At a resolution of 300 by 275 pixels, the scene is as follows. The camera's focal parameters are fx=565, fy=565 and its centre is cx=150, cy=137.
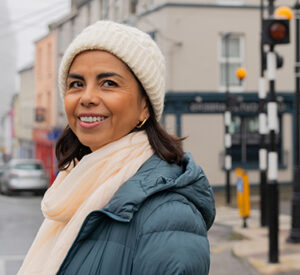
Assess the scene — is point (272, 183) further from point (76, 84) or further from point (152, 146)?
point (76, 84)

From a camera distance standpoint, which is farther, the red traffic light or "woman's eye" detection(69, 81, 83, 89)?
the red traffic light

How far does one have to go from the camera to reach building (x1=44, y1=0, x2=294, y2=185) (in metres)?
20.8

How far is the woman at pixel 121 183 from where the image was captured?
5.31 feet

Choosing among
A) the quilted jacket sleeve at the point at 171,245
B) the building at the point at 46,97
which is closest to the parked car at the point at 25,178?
the building at the point at 46,97

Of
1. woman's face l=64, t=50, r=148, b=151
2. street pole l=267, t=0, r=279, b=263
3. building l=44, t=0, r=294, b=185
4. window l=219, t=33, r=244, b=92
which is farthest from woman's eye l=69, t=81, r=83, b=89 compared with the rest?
window l=219, t=33, r=244, b=92

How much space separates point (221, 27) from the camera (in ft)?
69.9

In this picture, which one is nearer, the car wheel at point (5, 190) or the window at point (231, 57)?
the window at point (231, 57)

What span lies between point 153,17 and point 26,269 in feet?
65.6

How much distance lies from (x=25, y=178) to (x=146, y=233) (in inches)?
784

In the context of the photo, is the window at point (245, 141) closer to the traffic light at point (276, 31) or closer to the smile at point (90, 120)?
the traffic light at point (276, 31)

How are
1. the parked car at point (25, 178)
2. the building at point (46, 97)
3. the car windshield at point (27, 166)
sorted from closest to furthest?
the parked car at point (25, 178) → the car windshield at point (27, 166) → the building at point (46, 97)

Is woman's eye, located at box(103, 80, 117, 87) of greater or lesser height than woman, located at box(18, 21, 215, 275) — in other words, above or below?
above

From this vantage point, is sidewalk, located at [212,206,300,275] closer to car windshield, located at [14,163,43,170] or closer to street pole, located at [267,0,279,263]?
street pole, located at [267,0,279,263]

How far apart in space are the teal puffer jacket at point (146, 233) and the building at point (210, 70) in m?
18.8
